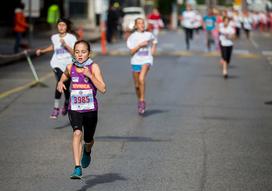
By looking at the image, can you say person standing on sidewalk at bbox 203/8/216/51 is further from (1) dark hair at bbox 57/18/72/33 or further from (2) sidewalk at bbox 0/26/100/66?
(1) dark hair at bbox 57/18/72/33

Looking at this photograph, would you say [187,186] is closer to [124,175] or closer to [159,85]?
[124,175]

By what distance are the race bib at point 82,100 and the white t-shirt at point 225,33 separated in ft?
49.1

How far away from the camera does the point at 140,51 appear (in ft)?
52.7

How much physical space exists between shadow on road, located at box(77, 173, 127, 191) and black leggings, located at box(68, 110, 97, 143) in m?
0.39

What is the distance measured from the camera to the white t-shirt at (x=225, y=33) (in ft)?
78.3

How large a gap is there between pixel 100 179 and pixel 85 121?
629mm

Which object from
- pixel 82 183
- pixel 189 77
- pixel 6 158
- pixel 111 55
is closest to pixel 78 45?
pixel 82 183

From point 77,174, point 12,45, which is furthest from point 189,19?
point 77,174

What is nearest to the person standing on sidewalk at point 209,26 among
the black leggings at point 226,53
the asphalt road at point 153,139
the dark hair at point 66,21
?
the black leggings at point 226,53

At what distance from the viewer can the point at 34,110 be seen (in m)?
16.2

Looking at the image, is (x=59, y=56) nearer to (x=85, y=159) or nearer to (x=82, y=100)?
(x=85, y=159)

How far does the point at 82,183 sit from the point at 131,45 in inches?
277

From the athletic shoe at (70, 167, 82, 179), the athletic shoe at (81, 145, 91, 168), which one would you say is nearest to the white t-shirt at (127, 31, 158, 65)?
the athletic shoe at (81, 145, 91, 168)

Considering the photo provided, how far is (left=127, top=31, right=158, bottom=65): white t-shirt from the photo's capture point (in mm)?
15953
